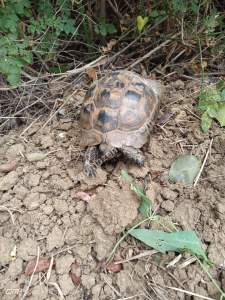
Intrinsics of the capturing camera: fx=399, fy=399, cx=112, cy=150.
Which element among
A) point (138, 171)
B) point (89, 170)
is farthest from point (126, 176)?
point (89, 170)

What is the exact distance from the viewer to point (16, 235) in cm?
225

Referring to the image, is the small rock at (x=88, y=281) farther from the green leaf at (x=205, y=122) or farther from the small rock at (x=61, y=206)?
the green leaf at (x=205, y=122)

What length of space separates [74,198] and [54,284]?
0.53m

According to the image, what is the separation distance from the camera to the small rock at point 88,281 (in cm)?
204

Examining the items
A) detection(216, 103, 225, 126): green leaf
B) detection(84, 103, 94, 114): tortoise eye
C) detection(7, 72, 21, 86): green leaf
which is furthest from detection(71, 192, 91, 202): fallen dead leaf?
detection(216, 103, 225, 126): green leaf

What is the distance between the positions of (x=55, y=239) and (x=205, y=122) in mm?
1229

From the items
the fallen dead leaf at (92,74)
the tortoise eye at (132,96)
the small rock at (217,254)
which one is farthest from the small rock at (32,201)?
the fallen dead leaf at (92,74)

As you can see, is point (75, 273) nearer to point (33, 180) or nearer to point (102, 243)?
point (102, 243)

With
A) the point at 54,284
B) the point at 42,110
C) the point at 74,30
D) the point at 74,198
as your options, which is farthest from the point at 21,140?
the point at 54,284

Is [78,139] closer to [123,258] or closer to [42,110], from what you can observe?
[42,110]

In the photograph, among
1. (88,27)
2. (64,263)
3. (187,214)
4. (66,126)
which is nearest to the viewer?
(64,263)

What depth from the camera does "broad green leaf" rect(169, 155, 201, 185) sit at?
2432mm

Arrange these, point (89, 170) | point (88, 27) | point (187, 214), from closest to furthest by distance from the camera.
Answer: point (187, 214) < point (89, 170) < point (88, 27)

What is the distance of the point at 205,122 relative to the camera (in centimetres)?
264
